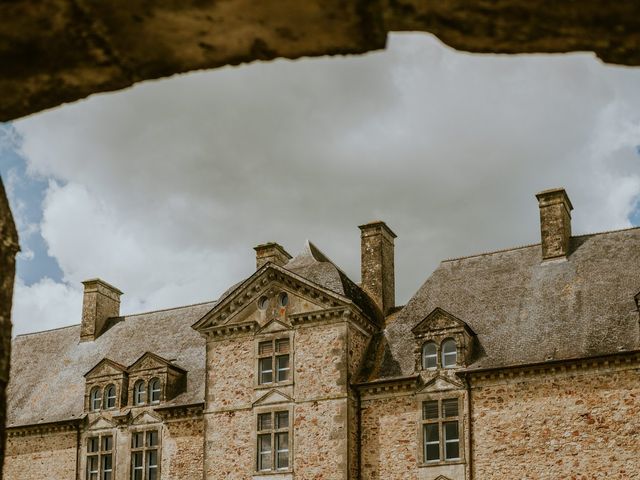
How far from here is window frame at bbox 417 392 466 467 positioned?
25484 mm

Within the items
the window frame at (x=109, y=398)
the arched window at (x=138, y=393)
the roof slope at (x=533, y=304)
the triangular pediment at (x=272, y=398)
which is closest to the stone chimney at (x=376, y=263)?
the roof slope at (x=533, y=304)

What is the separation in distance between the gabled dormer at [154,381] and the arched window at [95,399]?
133 cm

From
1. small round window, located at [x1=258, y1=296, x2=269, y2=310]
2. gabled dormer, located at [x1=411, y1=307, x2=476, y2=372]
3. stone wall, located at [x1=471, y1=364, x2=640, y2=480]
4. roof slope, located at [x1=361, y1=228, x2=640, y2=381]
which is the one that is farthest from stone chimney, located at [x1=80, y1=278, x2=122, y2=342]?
stone wall, located at [x1=471, y1=364, x2=640, y2=480]

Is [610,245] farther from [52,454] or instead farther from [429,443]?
[52,454]

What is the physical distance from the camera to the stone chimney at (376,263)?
3091 cm

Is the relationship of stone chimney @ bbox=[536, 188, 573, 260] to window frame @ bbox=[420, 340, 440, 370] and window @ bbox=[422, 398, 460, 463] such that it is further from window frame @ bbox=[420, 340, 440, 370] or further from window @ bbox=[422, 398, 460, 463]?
window @ bbox=[422, 398, 460, 463]

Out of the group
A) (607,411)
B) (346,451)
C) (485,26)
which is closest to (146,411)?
(346,451)

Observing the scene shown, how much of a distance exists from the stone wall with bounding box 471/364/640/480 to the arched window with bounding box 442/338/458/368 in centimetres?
130

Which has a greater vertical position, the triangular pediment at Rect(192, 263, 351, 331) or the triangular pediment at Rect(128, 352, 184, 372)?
the triangular pediment at Rect(192, 263, 351, 331)

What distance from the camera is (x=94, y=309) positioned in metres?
36.6

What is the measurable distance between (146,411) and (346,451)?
311 inches

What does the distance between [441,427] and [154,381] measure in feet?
33.7

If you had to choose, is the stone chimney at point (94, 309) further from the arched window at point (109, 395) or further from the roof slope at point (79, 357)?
the arched window at point (109, 395)

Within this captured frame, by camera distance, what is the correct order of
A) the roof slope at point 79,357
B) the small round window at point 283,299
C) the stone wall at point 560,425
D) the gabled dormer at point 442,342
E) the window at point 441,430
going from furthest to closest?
the roof slope at point 79,357 → the small round window at point 283,299 → the gabled dormer at point 442,342 → the window at point 441,430 → the stone wall at point 560,425
